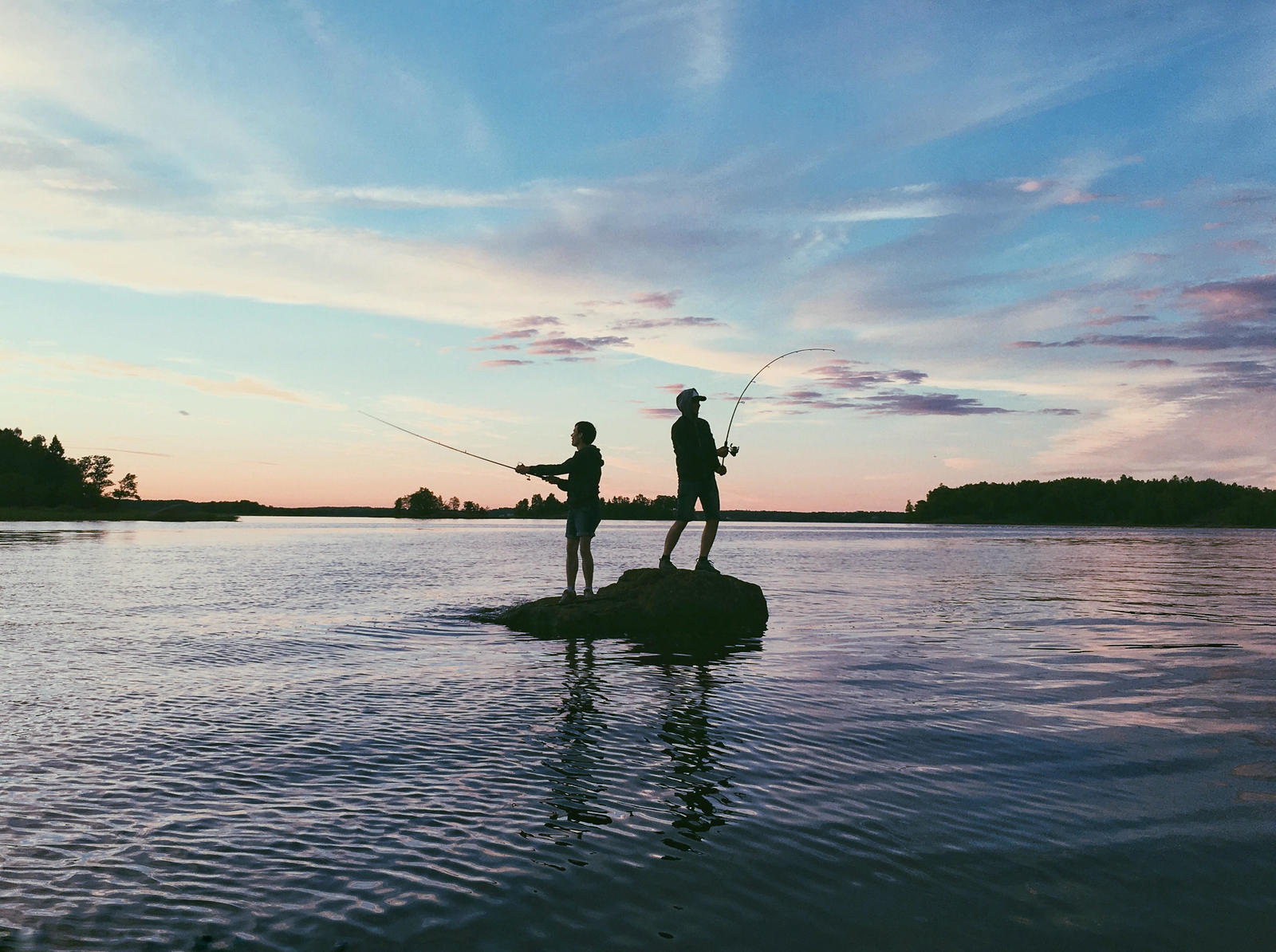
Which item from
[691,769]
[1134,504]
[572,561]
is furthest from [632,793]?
[1134,504]

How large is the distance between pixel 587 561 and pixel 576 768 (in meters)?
8.10

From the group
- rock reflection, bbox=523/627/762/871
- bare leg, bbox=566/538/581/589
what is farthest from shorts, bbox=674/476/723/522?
rock reflection, bbox=523/627/762/871

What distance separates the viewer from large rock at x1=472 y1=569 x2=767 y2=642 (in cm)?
1264

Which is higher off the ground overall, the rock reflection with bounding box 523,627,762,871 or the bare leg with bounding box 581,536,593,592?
the bare leg with bounding box 581,536,593,592

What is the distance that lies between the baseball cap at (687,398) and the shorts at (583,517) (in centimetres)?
201

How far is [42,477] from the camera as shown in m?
132

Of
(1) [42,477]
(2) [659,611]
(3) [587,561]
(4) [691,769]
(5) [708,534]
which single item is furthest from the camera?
(1) [42,477]

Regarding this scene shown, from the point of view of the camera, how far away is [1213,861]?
12.9ft

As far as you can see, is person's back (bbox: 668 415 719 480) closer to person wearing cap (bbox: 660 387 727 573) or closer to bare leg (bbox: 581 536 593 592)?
person wearing cap (bbox: 660 387 727 573)

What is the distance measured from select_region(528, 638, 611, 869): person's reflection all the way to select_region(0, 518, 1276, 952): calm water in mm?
29

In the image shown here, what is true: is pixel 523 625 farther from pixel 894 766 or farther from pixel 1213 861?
pixel 1213 861

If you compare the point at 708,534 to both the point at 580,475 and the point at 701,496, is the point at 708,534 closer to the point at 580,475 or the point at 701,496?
the point at 701,496

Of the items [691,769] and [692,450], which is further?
[692,450]

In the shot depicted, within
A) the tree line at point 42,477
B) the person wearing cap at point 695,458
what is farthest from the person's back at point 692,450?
the tree line at point 42,477
